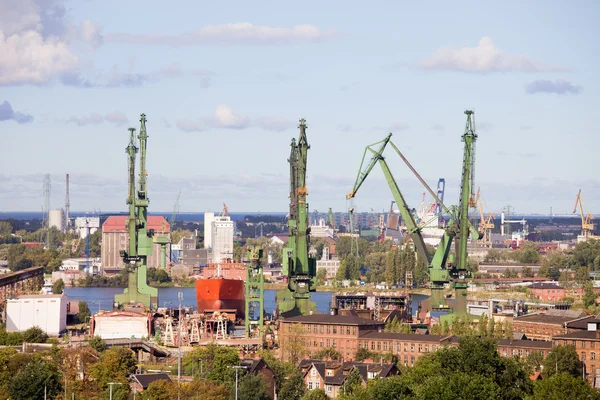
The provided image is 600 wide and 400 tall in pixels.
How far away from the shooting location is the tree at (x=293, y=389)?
1551 inches

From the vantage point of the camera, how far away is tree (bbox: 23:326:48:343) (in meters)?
52.6

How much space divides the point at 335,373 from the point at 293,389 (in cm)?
278

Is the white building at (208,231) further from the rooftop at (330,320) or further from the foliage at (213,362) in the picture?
the foliage at (213,362)

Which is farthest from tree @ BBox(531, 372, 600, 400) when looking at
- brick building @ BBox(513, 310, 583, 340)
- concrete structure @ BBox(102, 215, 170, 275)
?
concrete structure @ BBox(102, 215, 170, 275)

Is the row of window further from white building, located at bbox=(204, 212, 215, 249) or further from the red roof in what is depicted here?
white building, located at bbox=(204, 212, 215, 249)

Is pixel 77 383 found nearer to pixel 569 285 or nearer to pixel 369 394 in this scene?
pixel 369 394

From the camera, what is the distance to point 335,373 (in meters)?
42.5

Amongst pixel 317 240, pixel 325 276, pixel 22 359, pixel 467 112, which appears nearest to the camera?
pixel 22 359

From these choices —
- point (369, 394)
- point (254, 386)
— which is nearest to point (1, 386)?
point (254, 386)

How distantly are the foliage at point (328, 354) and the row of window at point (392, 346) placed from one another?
49.2 inches

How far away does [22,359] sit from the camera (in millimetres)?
41156

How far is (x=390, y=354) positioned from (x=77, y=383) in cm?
1279

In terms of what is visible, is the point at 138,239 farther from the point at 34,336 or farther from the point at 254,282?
the point at 34,336

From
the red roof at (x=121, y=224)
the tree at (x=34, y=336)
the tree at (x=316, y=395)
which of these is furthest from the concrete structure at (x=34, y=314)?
the red roof at (x=121, y=224)
